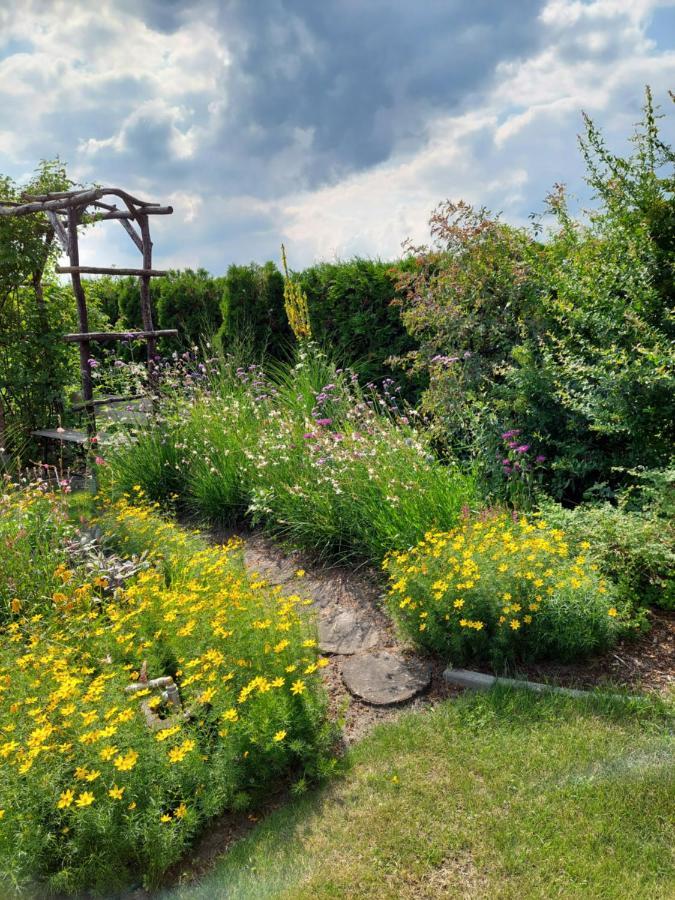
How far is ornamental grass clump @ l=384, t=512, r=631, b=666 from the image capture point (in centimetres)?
357

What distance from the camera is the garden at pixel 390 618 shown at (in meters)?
2.61

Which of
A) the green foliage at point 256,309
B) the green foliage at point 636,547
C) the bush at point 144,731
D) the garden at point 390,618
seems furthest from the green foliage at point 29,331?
the green foliage at point 636,547

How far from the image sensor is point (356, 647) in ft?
13.5

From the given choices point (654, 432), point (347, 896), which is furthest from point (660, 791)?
point (654, 432)

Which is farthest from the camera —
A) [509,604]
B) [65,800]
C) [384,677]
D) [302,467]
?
[302,467]

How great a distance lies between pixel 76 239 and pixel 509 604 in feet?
21.7

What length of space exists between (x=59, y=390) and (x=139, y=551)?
15.4 ft

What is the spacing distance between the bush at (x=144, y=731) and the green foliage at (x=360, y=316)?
5.38 meters

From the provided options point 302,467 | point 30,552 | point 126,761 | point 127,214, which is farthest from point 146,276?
point 126,761

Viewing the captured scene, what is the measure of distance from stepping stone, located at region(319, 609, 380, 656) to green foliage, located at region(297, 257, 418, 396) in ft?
15.5

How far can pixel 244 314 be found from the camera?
1041cm

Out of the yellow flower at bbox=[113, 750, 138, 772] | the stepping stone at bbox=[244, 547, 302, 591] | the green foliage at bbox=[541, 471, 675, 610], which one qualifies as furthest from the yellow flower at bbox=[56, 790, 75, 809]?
the green foliage at bbox=[541, 471, 675, 610]

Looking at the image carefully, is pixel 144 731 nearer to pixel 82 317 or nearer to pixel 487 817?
pixel 487 817

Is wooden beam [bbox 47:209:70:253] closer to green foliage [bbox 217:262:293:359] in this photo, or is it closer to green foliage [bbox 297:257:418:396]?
green foliage [bbox 217:262:293:359]
